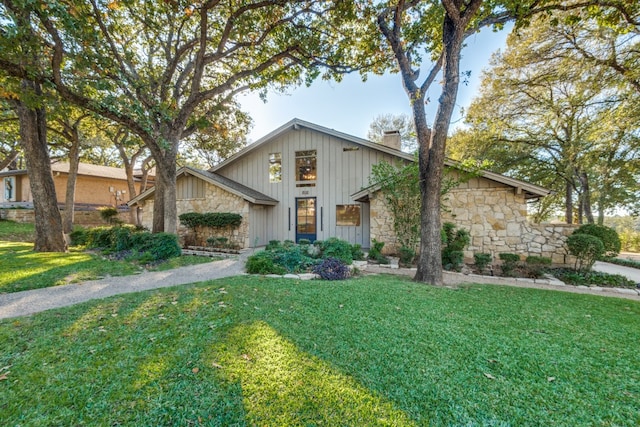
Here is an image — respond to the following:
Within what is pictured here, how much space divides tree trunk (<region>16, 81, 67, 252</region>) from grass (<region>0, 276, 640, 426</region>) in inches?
261

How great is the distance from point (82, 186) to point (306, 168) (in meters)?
19.3

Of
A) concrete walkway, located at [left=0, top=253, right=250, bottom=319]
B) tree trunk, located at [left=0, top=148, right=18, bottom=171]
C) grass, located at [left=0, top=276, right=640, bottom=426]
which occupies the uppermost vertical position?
tree trunk, located at [left=0, top=148, right=18, bottom=171]

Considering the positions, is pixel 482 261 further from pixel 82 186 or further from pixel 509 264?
pixel 82 186

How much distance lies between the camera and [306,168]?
12.0 metres

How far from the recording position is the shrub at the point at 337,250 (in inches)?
283

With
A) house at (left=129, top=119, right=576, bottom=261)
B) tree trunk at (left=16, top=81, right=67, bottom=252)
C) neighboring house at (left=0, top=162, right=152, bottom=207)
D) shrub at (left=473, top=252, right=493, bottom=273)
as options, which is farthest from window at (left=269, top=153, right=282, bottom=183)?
neighboring house at (left=0, top=162, right=152, bottom=207)

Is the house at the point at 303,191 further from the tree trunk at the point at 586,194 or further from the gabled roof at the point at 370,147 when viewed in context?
the tree trunk at the point at 586,194

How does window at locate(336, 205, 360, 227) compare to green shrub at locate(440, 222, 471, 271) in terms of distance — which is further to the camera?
window at locate(336, 205, 360, 227)

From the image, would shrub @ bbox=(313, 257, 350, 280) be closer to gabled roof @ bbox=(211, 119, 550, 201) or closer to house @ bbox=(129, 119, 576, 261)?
house @ bbox=(129, 119, 576, 261)

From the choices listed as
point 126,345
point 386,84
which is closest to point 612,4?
point 386,84

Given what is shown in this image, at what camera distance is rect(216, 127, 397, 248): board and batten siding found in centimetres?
1108

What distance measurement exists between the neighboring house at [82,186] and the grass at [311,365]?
63.3 ft

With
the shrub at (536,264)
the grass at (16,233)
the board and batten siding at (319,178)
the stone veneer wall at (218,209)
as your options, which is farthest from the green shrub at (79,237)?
the shrub at (536,264)

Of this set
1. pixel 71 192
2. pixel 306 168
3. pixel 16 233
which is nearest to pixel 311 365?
pixel 306 168
